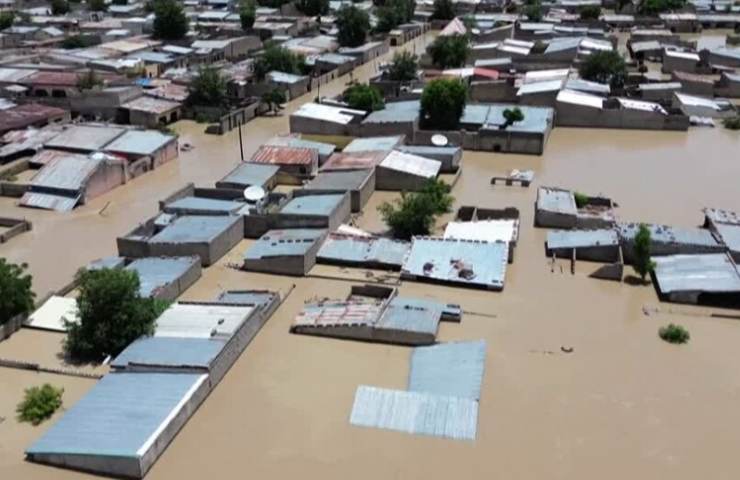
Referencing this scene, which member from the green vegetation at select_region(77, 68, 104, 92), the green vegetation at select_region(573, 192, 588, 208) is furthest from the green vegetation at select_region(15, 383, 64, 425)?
the green vegetation at select_region(77, 68, 104, 92)

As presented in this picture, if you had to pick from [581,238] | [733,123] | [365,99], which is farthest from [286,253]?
[733,123]

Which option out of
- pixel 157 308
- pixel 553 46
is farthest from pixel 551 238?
pixel 553 46

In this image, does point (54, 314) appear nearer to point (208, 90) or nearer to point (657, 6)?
point (208, 90)

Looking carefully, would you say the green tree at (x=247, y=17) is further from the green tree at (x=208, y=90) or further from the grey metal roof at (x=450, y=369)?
the grey metal roof at (x=450, y=369)

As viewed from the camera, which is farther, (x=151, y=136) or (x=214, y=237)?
(x=151, y=136)

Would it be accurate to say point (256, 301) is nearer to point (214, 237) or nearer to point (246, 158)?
point (214, 237)

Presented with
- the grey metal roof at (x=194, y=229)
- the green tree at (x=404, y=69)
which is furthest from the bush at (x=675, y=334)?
the green tree at (x=404, y=69)
